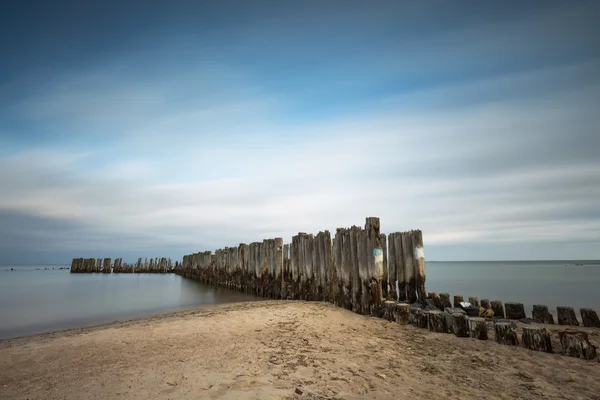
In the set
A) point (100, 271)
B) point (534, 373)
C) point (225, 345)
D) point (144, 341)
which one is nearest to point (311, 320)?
point (225, 345)

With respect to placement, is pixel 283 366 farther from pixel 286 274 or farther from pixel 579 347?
pixel 286 274

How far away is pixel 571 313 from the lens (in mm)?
7152

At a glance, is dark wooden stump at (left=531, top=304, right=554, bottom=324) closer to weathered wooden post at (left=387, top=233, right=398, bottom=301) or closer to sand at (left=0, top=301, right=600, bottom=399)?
sand at (left=0, top=301, right=600, bottom=399)

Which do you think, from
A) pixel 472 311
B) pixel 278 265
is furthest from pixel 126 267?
pixel 472 311

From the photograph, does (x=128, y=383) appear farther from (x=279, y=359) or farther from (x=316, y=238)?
(x=316, y=238)

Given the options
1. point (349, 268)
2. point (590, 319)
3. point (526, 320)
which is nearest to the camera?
point (590, 319)

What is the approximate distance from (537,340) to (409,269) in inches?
148

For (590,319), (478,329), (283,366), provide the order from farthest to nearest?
(590,319) < (478,329) < (283,366)

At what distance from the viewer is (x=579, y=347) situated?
4.62m

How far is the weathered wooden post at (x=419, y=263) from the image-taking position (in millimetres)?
8328

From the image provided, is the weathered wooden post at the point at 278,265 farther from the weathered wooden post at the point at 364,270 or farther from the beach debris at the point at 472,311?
the beach debris at the point at 472,311

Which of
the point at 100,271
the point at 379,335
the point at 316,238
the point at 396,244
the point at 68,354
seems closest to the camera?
the point at 68,354

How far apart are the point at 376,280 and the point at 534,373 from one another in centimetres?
352

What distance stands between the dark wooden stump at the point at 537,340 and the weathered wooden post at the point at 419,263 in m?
3.25
